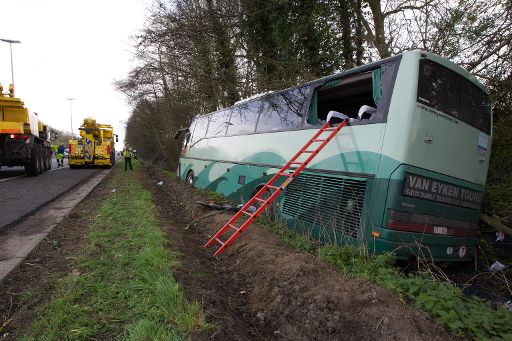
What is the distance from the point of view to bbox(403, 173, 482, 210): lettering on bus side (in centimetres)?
404

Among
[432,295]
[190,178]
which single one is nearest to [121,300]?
[432,295]

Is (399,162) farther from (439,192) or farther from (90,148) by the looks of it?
(90,148)

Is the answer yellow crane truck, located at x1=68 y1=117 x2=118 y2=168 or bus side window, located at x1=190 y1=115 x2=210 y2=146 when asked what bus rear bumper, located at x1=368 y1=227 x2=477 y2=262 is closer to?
bus side window, located at x1=190 y1=115 x2=210 y2=146

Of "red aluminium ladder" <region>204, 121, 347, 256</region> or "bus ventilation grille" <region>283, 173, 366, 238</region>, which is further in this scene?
"red aluminium ladder" <region>204, 121, 347, 256</region>

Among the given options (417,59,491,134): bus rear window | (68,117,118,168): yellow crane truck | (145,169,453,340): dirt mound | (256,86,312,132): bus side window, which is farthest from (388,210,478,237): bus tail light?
(68,117,118,168): yellow crane truck

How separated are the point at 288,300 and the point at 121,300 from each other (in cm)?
149

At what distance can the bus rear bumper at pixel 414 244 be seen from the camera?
4.02 m

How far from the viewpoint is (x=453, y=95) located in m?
4.54

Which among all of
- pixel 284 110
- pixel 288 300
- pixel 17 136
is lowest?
pixel 288 300

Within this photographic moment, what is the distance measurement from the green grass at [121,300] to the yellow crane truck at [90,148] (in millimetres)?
18037

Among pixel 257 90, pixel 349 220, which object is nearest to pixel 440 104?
pixel 349 220

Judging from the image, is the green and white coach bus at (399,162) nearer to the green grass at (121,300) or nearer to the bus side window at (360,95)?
the bus side window at (360,95)

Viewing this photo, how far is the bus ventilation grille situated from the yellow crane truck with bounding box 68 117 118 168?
18.5 m

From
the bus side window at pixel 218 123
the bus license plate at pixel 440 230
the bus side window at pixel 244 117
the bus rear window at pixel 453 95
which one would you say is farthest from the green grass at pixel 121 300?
the bus side window at pixel 218 123
